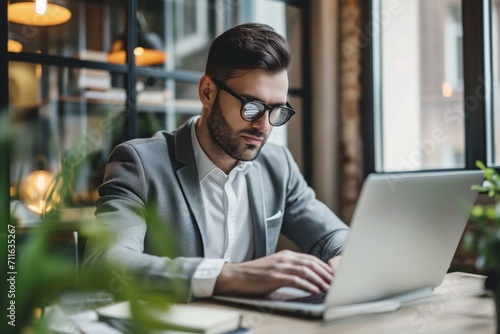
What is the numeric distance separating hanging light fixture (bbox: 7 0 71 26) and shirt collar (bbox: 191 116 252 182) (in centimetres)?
179

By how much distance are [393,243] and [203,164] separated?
86 centimetres

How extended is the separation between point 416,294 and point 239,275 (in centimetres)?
39

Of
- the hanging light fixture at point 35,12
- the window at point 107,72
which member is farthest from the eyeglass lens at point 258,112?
the window at point 107,72

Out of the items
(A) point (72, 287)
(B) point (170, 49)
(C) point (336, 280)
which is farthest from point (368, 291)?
(B) point (170, 49)

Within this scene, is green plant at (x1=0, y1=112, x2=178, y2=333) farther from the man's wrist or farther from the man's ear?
the man's ear

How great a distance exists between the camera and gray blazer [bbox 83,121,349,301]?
1331 mm

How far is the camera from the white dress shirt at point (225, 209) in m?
1.77

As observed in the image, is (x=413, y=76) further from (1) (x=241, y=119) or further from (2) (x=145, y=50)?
(1) (x=241, y=119)

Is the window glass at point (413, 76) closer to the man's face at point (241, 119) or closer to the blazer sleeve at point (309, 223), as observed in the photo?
the blazer sleeve at point (309, 223)

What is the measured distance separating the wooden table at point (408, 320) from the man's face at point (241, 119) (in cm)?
68

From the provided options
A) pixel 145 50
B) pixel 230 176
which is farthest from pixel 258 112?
pixel 145 50

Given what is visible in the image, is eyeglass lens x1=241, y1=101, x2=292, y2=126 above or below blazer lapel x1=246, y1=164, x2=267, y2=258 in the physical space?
above

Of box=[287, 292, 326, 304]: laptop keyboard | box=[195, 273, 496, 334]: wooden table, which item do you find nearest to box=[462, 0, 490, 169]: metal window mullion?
box=[195, 273, 496, 334]: wooden table

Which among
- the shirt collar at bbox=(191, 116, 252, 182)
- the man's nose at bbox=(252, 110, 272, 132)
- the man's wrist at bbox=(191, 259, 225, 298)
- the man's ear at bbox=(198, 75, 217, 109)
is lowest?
the man's wrist at bbox=(191, 259, 225, 298)
